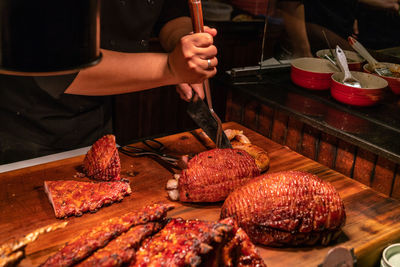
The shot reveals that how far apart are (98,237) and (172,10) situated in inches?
77.7

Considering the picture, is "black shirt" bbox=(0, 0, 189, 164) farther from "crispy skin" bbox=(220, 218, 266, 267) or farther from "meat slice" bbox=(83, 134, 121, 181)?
"crispy skin" bbox=(220, 218, 266, 267)

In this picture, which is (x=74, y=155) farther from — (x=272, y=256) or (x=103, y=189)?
(x=272, y=256)

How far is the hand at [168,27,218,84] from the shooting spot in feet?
6.73

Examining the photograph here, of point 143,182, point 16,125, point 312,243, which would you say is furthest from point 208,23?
point 312,243

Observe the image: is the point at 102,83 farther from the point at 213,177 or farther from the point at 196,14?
the point at 213,177

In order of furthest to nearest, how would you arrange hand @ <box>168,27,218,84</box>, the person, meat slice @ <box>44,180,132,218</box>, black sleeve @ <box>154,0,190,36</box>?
black sleeve @ <box>154,0,190,36</box> → the person → hand @ <box>168,27,218,84</box> → meat slice @ <box>44,180,132,218</box>

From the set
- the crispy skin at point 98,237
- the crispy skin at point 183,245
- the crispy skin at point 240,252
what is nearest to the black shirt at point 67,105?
the crispy skin at point 98,237

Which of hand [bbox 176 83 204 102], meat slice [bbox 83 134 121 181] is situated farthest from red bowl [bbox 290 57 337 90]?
meat slice [bbox 83 134 121 181]

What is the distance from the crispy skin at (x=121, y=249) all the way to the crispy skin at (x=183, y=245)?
0.04m

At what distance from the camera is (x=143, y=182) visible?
2166 millimetres

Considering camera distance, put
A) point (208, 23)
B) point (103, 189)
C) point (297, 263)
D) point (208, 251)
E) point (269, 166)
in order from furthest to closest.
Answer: point (208, 23)
point (269, 166)
point (103, 189)
point (297, 263)
point (208, 251)

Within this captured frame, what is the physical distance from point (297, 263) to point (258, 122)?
1.30m

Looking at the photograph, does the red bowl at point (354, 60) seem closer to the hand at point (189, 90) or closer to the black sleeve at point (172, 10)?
the hand at point (189, 90)

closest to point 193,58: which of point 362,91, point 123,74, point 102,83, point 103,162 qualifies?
point 123,74
